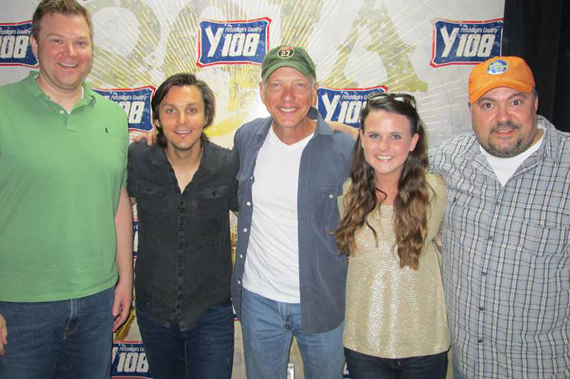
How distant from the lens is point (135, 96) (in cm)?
246

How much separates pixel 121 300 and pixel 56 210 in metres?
0.59

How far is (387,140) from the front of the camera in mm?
1502

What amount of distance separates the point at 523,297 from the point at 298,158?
1049 mm

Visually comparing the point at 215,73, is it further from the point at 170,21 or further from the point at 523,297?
the point at 523,297

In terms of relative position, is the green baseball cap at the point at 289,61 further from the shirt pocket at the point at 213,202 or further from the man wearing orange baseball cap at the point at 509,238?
the man wearing orange baseball cap at the point at 509,238

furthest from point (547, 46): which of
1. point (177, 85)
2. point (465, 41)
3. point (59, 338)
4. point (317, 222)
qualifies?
point (59, 338)

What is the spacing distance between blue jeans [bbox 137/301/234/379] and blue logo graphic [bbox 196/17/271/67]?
5.11 feet

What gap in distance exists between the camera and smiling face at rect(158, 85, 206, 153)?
1.62m

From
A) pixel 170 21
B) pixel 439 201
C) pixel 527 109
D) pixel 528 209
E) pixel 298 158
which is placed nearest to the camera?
pixel 528 209

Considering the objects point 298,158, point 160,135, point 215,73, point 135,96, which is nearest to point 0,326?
point 160,135

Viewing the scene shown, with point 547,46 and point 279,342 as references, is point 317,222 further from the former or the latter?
point 547,46

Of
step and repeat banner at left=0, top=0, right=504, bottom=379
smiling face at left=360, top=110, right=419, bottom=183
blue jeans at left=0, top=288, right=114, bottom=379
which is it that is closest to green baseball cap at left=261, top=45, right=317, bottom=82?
smiling face at left=360, top=110, right=419, bottom=183

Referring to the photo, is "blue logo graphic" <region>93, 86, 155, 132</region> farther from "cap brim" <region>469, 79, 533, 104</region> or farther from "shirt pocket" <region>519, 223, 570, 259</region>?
"shirt pocket" <region>519, 223, 570, 259</region>

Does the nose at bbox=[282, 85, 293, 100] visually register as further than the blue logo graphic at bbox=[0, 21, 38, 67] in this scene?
No
